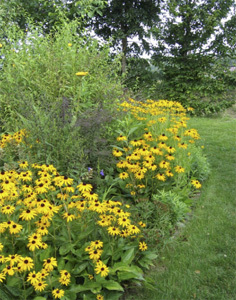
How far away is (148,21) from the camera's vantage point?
976cm

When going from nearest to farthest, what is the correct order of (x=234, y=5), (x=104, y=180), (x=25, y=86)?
(x=104, y=180) < (x=25, y=86) < (x=234, y=5)

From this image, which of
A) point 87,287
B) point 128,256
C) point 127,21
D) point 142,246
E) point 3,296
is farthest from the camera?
point 127,21

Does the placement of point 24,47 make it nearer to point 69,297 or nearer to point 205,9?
point 69,297

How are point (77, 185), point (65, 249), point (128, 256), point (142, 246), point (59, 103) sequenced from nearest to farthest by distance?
point (65, 249)
point (128, 256)
point (142, 246)
point (77, 185)
point (59, 103)

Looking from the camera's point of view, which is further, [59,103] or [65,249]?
[59,103]

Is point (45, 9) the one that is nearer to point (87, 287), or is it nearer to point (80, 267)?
point (80, 267)

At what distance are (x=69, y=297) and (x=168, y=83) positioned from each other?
965 centimetres

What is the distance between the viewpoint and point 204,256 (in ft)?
8.98

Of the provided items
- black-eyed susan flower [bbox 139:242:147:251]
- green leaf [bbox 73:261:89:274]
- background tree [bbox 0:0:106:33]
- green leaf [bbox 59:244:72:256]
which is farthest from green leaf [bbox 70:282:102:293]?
background tree [bbox 0:0:106:33]

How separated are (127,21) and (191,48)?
2.61 meters

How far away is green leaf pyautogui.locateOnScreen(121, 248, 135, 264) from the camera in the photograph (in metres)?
2.26

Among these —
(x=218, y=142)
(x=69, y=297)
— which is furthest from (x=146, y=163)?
(x=218, y=142)

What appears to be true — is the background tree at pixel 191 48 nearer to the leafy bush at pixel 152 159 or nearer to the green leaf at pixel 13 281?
the leafy bush at pixel 152 159

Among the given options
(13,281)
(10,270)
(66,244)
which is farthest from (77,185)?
(10,270)
